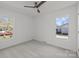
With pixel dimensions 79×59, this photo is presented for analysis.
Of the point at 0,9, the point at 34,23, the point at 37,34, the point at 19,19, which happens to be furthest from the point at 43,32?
the point at 0,9

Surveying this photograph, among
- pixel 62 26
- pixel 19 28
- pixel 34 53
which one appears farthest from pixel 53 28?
pixel 19 28

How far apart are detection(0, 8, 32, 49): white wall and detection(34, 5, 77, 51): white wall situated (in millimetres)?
799

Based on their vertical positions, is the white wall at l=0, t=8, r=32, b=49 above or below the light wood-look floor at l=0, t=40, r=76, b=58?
above

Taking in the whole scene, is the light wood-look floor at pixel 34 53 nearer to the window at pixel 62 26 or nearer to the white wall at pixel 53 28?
the white wall at pixel 53 28

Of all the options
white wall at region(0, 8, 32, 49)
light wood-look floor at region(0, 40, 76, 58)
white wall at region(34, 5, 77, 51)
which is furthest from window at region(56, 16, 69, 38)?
white wall at region(0, 8, 32, 49)

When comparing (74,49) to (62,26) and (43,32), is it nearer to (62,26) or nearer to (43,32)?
(62,26)

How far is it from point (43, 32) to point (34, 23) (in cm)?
143

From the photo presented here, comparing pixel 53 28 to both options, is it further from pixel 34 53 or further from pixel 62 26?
pixel 34 53

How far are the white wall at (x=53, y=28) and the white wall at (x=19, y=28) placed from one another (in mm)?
799

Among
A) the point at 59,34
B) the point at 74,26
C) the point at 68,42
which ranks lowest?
the point at 68,42

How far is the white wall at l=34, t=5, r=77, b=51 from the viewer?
3701mm

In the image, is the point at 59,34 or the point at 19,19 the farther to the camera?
the point at 19,19

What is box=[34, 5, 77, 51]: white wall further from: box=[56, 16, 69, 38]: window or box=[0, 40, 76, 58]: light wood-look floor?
box=[0, 40, 76, 58]: light wood-look floor

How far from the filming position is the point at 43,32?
5.70 meters
